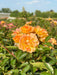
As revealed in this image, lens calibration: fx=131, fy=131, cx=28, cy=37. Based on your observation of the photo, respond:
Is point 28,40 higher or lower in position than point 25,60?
higher

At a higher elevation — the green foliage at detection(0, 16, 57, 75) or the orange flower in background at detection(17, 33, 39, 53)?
the orange flower in background at detection(17, 33, 39, 53)

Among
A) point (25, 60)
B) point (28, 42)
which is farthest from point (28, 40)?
point (25, 60)

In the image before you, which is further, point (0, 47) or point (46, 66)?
point (0, 47)

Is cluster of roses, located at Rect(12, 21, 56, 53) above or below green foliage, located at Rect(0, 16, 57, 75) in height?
above

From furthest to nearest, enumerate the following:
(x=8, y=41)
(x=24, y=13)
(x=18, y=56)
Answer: (x=24, y=13), (x=8, y=41), (x=18, y=56)

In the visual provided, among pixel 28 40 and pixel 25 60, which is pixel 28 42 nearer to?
pixel 28 40

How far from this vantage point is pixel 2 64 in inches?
39.6

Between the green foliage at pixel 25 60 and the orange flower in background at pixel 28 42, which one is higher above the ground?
the orange flower in background at pixel 28 42

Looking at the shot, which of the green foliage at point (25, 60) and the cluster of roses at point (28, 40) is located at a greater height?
the cluster of roses at point (28, 40)

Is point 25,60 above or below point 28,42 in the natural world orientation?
below

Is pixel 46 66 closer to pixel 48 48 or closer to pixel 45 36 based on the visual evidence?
pixel 48 48

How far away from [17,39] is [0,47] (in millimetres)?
195

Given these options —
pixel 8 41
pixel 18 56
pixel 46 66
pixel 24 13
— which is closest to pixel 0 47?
Answer: pixel 8 41

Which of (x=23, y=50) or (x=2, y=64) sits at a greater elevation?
(x=23, y=50)
